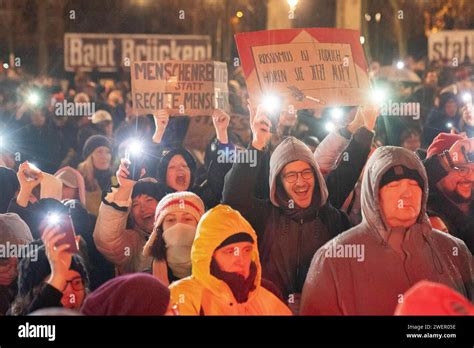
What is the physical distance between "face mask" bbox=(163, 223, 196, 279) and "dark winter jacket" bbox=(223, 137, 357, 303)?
29 centimetres

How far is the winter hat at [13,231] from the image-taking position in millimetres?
7562

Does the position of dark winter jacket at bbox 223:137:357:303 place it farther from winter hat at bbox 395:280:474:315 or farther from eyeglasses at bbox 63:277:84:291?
winter hat at bbox 395:280:474:315

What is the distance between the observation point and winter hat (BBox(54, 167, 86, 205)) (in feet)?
25.0

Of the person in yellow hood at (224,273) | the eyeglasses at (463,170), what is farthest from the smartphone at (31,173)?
the eyeglasses at (463,170)

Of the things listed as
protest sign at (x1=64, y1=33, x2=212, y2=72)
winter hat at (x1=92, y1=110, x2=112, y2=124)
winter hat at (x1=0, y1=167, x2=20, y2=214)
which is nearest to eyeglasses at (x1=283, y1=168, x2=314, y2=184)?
protest sign at (x1=64, y1=33, x2=212, y2=72)

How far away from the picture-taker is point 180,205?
7523mm

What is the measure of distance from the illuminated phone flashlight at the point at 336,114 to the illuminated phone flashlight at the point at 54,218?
1.68 metres

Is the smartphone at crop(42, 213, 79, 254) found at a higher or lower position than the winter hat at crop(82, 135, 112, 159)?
lower

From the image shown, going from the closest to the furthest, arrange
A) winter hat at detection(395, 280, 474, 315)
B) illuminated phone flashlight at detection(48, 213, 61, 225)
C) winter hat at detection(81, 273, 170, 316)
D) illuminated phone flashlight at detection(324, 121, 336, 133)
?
winter hat at detection(395, 280, 474, 315), winter hat at detection(81, 273, 170, 316), illuminated phone flashlight at detection(48, 213, 61, 225), illuminated phone flashlight at detection(324, 121, 336, 133)
